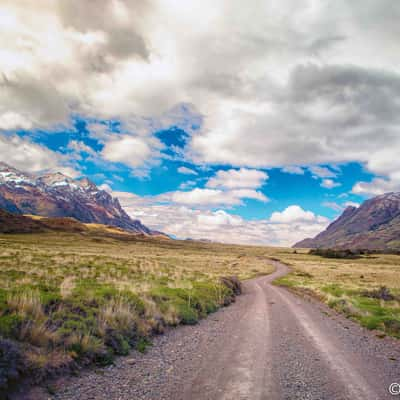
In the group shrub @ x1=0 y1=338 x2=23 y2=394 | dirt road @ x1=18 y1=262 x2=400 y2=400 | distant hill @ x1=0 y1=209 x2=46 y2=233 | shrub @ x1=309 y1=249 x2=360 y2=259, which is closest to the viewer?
shrub @ x1=0 y1=338 x2=23 y2=394

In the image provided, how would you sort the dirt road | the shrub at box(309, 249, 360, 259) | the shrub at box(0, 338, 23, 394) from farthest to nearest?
the shrub at box(309, 249, 360, 259) < the dirt road < the shrub at box(0, 338, 23, 394)

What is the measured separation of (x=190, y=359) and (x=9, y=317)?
5752 millimetres

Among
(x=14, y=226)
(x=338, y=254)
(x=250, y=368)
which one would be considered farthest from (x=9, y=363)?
(x=14, y=226)

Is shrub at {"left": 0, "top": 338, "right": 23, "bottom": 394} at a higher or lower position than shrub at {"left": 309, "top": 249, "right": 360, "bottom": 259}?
higher

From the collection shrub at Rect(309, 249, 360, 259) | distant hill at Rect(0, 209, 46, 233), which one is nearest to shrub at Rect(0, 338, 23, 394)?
shrub at Rect(309, 249, 360, 259)

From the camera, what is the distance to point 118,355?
367 inches

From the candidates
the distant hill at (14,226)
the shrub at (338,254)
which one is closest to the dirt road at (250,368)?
the shrub at (338,254)

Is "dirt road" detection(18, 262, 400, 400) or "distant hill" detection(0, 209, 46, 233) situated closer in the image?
"dirt road" detection(18, 262, 400, 400)

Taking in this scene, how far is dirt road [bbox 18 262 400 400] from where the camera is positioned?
23.1ft

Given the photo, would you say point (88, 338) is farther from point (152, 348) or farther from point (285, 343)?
point (285, 343)

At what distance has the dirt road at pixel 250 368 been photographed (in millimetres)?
7031

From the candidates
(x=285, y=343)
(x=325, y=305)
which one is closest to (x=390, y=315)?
(x=325, y=305)

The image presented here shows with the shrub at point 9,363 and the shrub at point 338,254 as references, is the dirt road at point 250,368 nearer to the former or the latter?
the shrub at point 9,363

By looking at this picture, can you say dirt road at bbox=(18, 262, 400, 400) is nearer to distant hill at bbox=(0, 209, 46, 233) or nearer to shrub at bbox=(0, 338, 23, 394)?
shrub at bbox=(0, 338, 23, 394)
